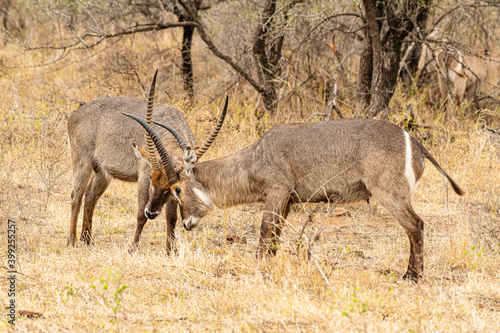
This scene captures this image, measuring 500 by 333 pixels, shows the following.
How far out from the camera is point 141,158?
5531 mm

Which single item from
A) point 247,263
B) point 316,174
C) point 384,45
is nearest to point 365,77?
point 384,45

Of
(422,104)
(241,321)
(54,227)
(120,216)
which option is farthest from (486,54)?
(241,321)

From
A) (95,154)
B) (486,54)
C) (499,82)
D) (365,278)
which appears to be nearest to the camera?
(365,278)

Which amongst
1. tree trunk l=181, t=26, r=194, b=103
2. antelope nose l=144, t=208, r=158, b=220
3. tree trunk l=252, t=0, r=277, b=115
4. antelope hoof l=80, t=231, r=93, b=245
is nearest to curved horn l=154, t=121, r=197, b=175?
antelope nose l=144, t=208, r=158, b=220

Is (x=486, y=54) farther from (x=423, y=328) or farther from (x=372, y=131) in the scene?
(x=423, y=328)

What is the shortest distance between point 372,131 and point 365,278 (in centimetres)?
127

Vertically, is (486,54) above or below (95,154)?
above

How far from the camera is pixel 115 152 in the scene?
19.9 ft

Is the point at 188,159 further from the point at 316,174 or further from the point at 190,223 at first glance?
the point at 316,174

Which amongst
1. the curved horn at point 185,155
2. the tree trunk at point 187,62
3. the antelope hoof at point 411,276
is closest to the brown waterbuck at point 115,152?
the curved horn at point 185,155

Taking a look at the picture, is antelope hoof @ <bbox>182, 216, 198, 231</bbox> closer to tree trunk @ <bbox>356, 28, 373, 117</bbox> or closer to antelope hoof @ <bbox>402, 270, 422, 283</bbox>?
antelope hoof @ <bbox>402, 270, 422, 283</bbox>

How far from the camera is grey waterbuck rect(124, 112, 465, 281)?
4.75 meters

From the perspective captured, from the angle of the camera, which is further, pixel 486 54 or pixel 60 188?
pixel 486 54

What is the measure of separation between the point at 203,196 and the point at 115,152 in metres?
1.17
